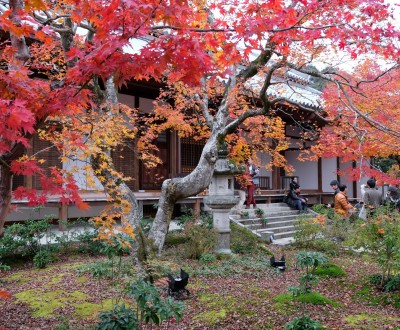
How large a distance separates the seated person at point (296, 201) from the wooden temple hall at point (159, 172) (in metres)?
0.76

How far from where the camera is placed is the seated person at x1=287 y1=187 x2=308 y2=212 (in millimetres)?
15523

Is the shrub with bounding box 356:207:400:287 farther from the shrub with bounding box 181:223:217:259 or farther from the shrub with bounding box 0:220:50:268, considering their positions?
the shrub with bounding box 0:220:50:268

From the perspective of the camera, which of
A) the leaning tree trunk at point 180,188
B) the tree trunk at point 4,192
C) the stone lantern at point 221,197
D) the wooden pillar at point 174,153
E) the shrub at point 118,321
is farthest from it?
the wooden pillar at point 174,153

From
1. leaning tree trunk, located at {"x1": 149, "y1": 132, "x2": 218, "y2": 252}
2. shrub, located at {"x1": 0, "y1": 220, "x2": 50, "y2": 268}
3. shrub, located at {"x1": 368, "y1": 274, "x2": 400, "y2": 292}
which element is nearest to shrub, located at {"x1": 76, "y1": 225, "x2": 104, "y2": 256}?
shrub, located at {"x1": 0, "y1": 220, "x2": 50, "y2": 268}

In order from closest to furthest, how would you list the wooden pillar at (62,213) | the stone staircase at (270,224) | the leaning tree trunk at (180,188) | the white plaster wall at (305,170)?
the leaning tree trunk at (180,188) < the wooden pillar at (62,213) < the stone staircase at (270,224) < the white plaster wall at (305,170)

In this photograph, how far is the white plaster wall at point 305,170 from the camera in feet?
67.7

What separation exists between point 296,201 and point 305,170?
573 centimetres

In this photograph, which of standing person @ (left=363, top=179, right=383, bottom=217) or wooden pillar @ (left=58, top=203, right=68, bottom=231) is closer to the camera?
standing person @ (left=363, top=179, right=383, bottom=217)

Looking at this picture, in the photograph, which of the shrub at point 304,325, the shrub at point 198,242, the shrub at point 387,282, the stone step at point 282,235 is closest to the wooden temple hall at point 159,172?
the shrub at point 198,242

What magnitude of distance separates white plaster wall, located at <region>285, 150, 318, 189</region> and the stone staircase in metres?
6.38

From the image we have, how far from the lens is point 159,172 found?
14680 mm

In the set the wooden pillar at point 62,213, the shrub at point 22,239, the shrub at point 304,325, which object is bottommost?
the shrub at point 304,325

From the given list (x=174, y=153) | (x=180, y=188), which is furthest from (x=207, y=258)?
(x=174, y=153)

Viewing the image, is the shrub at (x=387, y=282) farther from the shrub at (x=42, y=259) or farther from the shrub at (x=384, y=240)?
the shrub at (x=42, y=259)
